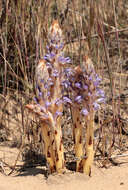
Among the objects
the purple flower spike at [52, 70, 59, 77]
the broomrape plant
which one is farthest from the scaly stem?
the purple flower spike at [52, 70, 59, 77]

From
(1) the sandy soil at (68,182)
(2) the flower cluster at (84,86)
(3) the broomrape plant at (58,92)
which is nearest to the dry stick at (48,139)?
(3) the broomrape plant at (58,92)

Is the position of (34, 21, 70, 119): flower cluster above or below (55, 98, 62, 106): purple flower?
above

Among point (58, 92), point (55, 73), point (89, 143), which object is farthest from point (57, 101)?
point (89, 143)

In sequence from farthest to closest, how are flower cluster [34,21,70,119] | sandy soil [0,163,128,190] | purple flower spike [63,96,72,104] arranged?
sandy soil [0,163,128,190], purple flower spike [63,96,72,104], flower cluster [34,21,70,119]

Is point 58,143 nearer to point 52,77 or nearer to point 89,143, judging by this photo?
point 89,143

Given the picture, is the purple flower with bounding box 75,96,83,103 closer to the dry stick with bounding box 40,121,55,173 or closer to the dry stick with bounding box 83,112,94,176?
the dry stick with bounding box 83,112,94,176

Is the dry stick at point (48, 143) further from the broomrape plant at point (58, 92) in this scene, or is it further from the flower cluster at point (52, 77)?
the flower cluster at point (52, 77)

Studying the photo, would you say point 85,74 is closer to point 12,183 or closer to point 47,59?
point 47,59

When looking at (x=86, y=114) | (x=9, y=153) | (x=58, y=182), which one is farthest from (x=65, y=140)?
(x=86, y=114)
